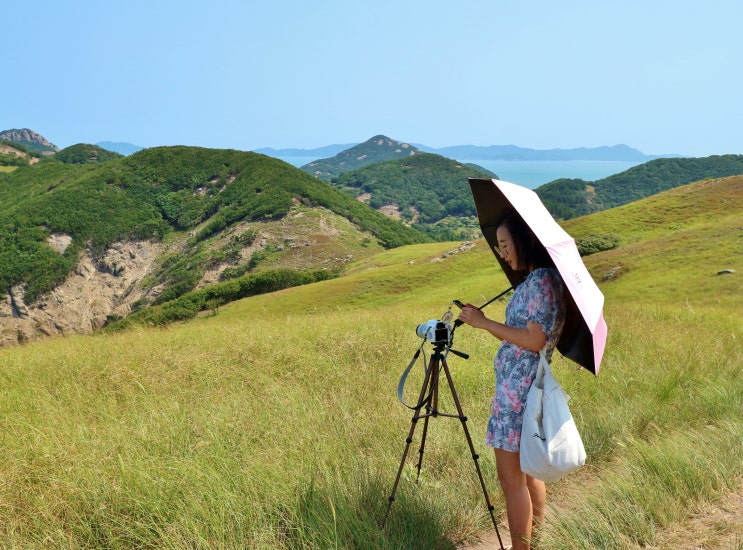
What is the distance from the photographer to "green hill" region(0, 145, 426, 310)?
10206 centimetres

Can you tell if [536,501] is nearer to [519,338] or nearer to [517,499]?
[517,499]

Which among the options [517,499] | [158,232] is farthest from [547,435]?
[158,232]

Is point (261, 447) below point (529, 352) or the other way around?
below

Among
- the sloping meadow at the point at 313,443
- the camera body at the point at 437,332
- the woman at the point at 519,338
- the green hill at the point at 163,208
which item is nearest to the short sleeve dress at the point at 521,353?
the woman at the point at 519,338

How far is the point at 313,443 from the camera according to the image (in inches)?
171

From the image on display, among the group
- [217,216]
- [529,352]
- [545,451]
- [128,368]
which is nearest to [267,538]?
[545,451]

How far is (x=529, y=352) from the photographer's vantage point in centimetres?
310

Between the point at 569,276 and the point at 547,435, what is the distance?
2.96 feet

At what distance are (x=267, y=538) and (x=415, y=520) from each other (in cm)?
108

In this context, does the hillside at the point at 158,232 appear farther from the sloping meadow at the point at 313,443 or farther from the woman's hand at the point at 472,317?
the woman's hand at the point at 472,317

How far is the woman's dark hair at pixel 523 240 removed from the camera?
3.14m

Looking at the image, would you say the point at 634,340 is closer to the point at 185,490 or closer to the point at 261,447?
the point at 261,447

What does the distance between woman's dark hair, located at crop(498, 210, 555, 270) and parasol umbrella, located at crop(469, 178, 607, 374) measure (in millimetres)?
107

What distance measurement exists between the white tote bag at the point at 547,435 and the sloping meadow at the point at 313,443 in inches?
28.8
